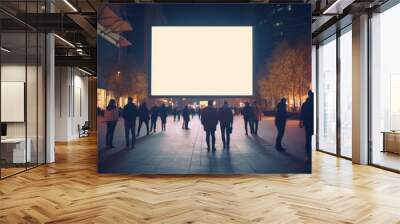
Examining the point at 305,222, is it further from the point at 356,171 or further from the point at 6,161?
the point at 6,161

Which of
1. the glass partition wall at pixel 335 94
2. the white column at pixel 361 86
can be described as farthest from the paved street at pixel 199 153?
the glass partition wall at pixel 335 94

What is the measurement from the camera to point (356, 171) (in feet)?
22.4

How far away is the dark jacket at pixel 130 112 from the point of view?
A: 20.7 feet

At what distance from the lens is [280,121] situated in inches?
246

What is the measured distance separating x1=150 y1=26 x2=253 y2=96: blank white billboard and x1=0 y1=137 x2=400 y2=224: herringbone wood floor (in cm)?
162

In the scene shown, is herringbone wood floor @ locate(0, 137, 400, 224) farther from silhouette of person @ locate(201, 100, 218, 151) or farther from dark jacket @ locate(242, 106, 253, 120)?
dark jacket @ locate(242, 106, 253, 120)

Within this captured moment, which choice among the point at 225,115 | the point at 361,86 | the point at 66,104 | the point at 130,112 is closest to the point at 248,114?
the point at 225,115

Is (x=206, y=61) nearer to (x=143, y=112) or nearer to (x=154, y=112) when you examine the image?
(x=154, y=112)

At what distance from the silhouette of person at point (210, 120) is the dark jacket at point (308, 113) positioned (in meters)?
1.56

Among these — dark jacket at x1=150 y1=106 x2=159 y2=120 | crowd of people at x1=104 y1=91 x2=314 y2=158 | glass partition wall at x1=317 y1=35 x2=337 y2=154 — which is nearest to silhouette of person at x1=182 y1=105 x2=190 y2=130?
crowd of people at x1=104 y1=91 x2=314 y2=158

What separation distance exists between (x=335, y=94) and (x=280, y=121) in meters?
3.96

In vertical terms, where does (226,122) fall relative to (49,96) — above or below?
below

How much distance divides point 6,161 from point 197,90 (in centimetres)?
396

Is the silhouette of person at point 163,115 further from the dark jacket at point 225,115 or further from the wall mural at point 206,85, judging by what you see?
the dark jacket at point 225,115
